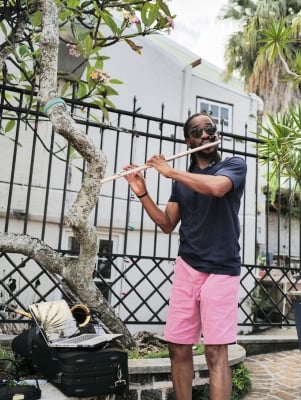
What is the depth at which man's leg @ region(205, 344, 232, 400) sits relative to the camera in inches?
80.4

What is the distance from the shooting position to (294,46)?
13906 mm

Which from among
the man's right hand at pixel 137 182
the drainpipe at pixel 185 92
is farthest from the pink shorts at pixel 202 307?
the drainpipe at pixel 185 92

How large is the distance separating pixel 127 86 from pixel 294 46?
8329 mm

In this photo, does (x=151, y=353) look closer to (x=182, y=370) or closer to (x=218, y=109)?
(x=182, y=370)

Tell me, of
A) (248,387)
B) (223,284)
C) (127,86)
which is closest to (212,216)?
(223,284)

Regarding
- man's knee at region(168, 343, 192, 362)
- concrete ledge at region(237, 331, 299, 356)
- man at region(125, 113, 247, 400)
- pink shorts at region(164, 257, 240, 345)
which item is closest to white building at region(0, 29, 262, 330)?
concrete ledge at region(237, 331, 299, 356)

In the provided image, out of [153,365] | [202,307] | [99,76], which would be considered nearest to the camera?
[202,307]

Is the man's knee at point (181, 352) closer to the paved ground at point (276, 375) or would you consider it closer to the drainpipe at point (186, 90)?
the paved ground at point (276, 375)

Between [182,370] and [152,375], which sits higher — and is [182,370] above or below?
above

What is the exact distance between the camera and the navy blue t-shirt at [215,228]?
2.24 m

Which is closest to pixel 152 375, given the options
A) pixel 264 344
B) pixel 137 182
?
pixel 137 182

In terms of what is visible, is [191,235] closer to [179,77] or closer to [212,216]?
[212,216]

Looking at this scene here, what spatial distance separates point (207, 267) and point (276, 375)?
→ 2.13 metres

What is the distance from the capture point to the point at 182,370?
89.1 inches
